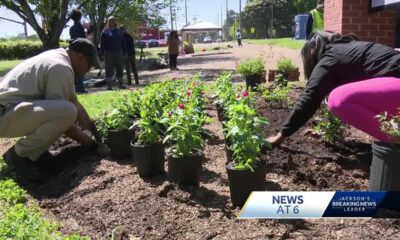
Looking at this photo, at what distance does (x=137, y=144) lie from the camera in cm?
372

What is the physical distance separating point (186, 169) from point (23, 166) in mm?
1636

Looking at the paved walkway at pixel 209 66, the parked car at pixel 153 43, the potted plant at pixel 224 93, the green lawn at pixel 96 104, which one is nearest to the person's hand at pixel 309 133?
the potted plant at pixel 224 93

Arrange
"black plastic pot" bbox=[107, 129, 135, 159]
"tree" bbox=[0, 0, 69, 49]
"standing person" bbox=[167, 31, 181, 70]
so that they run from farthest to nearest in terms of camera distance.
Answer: "standing person" bbox=[167, 31, 181, 70] < "tree" bbox=[0, 0, 69, 49] < "black plastic pot" bbox=[107, 129, 135, 159]

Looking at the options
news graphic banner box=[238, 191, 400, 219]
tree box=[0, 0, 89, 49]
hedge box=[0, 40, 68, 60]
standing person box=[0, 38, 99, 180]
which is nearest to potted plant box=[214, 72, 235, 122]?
standing person box=[0, 38, 99, 180]

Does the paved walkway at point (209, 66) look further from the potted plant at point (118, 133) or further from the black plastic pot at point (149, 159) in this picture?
the black plastic pot at point (149, 159)

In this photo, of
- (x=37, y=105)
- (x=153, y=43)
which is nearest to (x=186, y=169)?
(x=37, y=105)

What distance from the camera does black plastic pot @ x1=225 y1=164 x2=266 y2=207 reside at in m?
2.81

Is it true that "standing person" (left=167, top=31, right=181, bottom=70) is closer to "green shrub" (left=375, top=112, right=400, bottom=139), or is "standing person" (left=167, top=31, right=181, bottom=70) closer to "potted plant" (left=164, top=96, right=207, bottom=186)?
"potted plant" (left=164, top=96, right=207, bottom=186)

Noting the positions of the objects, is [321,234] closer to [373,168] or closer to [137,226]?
[373,168]

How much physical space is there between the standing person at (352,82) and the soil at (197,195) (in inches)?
17.5

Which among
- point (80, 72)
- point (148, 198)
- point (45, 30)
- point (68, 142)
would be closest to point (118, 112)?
point (80, 72)

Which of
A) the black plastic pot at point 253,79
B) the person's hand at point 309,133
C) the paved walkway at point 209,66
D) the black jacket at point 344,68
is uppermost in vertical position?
the black jacket at point 344,68

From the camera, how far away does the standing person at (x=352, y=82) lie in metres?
2.98

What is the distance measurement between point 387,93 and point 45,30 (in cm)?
1425
